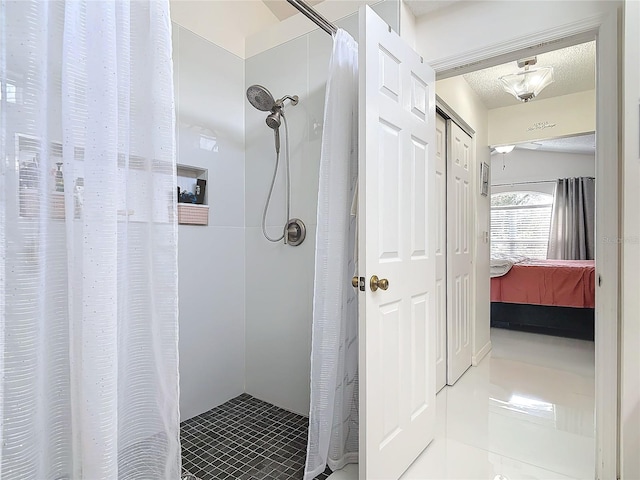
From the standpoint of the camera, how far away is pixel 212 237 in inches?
90.2

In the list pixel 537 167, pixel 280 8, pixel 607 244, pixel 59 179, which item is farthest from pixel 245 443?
pixel 537 167

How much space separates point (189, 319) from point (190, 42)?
1.64 m

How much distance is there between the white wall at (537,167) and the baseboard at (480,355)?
14.4ft

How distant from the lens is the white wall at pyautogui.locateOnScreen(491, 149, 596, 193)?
254 inches

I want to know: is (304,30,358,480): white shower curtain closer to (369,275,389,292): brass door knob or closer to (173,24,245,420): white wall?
(369,275,389,292): brass door knob

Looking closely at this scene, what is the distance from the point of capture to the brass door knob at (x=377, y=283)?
57.3 inches

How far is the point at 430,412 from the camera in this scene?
194 centimetres

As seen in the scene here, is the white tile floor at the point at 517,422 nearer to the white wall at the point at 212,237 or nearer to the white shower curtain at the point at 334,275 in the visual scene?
the white shower curtain at the point at 334,275

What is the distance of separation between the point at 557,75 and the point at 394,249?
9.11ft

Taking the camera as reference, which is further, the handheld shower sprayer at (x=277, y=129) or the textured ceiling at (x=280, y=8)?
the textured ceiling at (x=280, y=8)

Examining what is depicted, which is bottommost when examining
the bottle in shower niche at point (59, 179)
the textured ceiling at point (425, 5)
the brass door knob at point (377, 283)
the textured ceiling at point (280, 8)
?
the brass door knob at point (377, 283)

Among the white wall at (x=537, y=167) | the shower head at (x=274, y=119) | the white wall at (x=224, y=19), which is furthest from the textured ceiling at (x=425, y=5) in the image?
the white wall at (x=537, y=167)

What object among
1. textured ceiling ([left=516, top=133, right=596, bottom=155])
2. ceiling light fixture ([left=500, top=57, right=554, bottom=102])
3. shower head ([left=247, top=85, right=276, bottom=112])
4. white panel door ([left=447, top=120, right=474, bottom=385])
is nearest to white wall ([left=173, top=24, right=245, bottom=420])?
shower head ([left=247, top=85, right=276, bottom=112])

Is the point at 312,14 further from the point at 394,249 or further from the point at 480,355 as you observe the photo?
the point at 480,355
